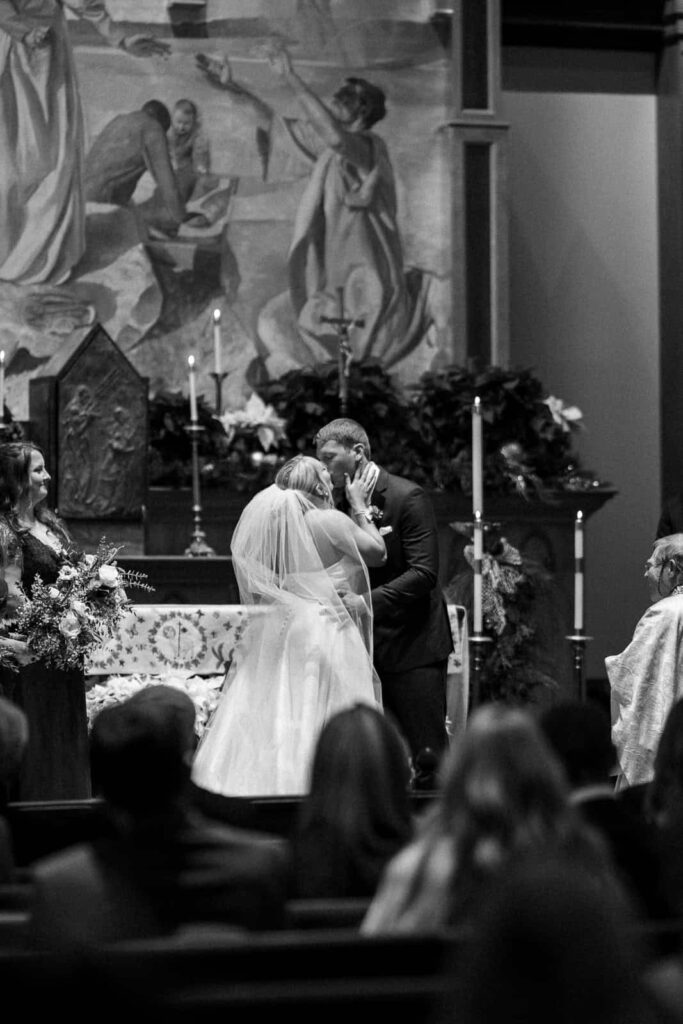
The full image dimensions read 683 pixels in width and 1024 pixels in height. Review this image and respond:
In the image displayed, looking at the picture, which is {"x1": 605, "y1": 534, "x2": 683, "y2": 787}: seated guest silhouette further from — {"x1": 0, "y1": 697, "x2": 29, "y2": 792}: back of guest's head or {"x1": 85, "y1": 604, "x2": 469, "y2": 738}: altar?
{"x1": 0, "y1": 697, "x2": 29, "y2": 792}: back of guest's head

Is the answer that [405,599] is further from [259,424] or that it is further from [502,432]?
[502,432]

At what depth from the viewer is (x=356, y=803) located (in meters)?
3.25

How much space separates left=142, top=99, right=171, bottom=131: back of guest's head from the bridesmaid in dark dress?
5.02 meters

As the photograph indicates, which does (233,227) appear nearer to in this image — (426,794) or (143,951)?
(426,794)

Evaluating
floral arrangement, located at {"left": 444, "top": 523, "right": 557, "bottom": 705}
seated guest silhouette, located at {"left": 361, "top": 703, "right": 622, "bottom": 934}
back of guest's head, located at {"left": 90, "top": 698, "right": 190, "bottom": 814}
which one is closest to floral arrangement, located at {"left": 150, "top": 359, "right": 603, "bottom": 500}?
floral arrangement, located at {"left": 444, "top": 523, "right": 557, "bottom": 705}

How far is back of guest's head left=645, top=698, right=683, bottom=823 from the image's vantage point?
3.53 m

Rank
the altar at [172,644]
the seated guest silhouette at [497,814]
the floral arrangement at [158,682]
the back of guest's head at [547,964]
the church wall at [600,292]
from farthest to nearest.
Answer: the church wall at [600,292] < the altar at [172,644] < the floral arrangement at [158,682] < the seated guest silhouette at [497,814] < the back of guest's head at [547,964]

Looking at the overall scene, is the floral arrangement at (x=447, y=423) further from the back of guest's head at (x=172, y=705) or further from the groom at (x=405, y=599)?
the back of guest's head at (x=172, y=705)

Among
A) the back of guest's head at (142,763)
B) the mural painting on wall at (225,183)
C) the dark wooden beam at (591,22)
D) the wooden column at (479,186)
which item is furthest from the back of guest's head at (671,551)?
the dark wooden beam at (591,22)

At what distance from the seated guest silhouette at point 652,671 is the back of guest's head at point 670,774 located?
249 cm

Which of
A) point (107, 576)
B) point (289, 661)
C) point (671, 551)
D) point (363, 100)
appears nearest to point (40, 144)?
point (363, 100)

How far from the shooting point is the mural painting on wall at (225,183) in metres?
10.9

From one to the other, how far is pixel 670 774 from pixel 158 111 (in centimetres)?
848

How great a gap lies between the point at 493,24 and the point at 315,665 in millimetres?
6491
